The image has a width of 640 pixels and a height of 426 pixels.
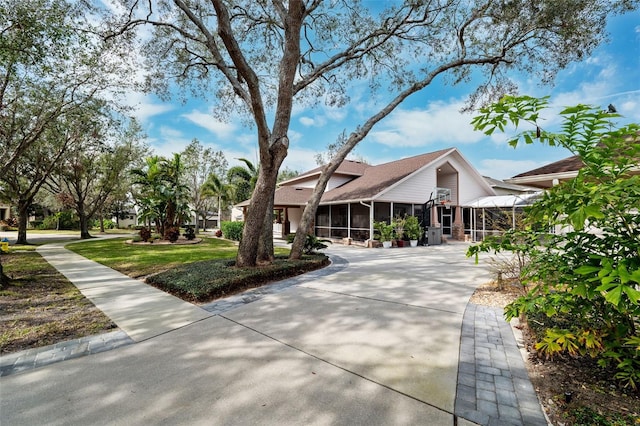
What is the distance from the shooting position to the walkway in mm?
2262

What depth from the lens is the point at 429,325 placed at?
4.08 meters

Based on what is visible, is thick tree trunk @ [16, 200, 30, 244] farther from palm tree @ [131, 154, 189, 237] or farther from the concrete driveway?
the concrete driveway

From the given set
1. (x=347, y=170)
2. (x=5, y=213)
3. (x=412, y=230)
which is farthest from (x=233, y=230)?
(x=5, y=213)

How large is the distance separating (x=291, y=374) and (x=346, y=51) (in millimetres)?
11073

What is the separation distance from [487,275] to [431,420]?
6595 mm

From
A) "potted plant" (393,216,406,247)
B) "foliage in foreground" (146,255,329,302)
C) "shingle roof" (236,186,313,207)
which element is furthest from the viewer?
"shingle roof" (236,186,313,207)

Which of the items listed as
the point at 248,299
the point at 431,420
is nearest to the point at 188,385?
the point at 431,420

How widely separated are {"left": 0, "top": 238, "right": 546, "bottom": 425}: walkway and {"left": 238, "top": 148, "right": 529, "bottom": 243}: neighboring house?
11.5 m

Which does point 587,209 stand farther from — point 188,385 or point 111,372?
point 111,372

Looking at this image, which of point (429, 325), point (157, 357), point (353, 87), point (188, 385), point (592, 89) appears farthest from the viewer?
point (353, 87)

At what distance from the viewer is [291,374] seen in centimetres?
282

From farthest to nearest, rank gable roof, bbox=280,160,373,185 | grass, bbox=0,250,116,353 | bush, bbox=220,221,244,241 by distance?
gable roof, bbox=280,160,373,185 → bush, bbox=220,221,244,241 → grass, bbox=0,250,116,353

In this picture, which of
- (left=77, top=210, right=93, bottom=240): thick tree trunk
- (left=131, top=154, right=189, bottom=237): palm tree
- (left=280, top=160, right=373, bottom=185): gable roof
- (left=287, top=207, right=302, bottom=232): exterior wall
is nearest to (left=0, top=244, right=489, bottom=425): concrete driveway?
(left=131, top=154, right=189, bottom=237): palm tree

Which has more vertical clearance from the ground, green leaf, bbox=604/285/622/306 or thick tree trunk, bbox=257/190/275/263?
green leaf, bbox=604/285/622/306
